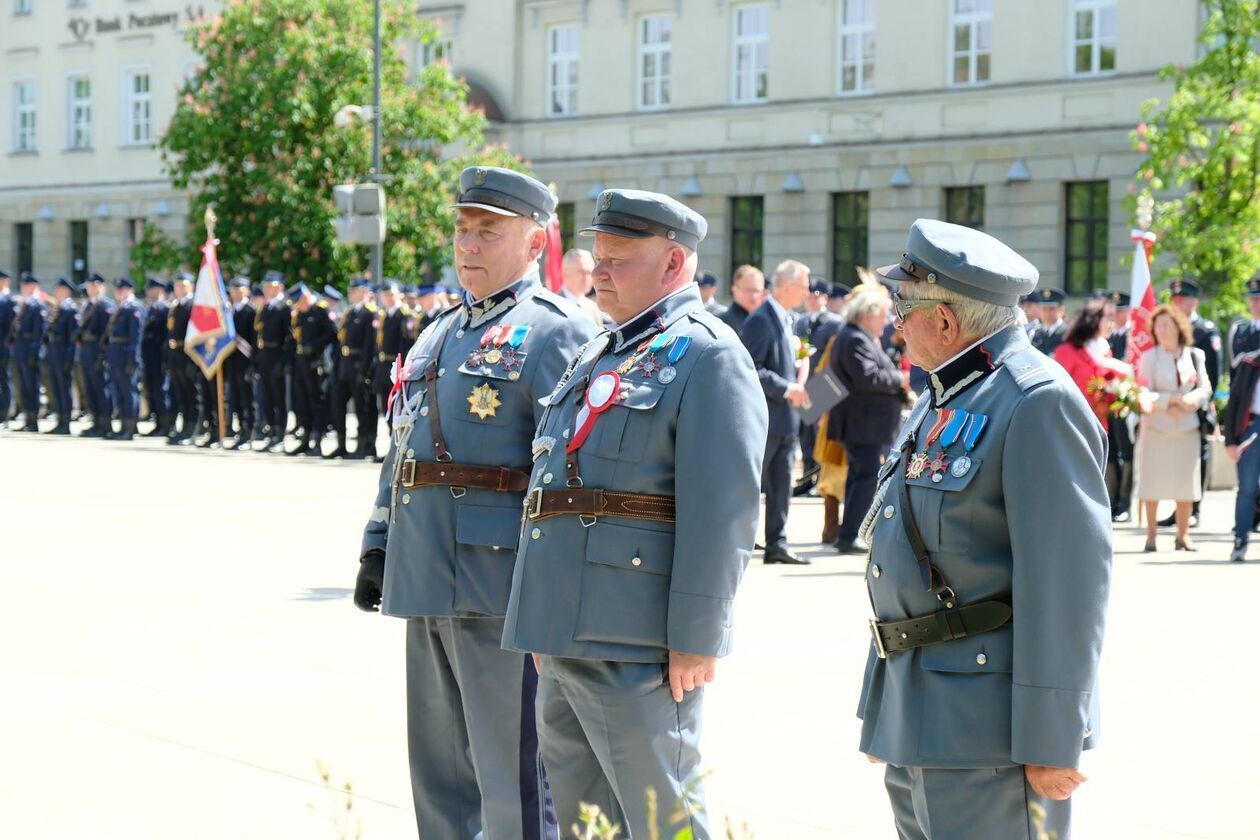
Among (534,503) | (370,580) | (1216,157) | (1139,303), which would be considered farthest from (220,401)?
(534,503)

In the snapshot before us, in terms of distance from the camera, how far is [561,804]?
450 cm

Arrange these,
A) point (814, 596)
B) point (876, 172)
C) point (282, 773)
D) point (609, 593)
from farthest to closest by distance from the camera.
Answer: point (876, 172), point (814, 596), point (282, 773), point (609, 593)

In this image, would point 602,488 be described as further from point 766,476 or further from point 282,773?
point 766,476

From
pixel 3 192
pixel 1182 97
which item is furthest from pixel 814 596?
pixel 3 192

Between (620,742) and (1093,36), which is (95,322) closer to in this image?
(1093,36)

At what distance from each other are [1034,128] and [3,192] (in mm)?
30351

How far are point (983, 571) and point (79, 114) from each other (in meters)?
48.2

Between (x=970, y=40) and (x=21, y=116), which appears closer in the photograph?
(x=970, y=40)

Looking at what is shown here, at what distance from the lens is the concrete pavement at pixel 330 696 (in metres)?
6.16

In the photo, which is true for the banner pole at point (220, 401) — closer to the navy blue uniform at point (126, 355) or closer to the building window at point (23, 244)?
the navy blue uniform at point (126, 355)

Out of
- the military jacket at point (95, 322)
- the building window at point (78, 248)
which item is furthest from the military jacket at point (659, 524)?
the building window at point (78, 248)

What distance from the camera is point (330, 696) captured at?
25.6 ft

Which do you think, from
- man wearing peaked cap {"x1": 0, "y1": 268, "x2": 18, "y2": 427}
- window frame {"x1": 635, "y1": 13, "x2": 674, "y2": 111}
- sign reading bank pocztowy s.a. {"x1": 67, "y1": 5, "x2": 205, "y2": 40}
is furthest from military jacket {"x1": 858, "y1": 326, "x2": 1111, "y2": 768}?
sign reading bank pocztowy s.a. {"x1": 67, "y1": 5, "x2": 205, "y2": 40}

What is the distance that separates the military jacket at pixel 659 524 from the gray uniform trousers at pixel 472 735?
518 mm
